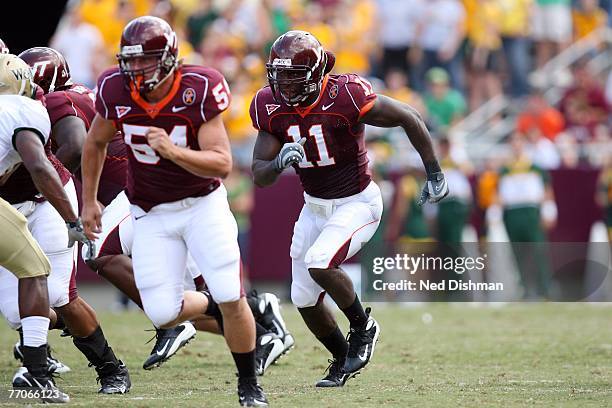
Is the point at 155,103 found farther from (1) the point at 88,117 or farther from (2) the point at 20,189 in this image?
(1) the point at 88,117

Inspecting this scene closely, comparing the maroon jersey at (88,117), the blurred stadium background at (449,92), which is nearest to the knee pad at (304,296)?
the maroon jersey at (88,117)

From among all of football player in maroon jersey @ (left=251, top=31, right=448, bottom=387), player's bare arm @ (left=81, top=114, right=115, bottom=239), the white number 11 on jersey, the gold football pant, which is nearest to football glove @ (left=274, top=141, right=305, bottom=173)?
football player in maroon jersey @ (left=251, top=31, right=448, bottom=387)

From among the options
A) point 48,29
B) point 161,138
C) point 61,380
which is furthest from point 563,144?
point 161,138

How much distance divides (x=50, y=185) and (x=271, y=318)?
89.6 inches

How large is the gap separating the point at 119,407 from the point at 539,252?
7.37 metres

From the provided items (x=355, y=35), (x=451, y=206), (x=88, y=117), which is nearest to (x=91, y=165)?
(x=88, y=117)

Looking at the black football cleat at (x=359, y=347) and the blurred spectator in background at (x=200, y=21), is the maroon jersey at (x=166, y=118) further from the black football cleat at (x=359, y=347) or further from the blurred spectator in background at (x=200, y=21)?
the blurred spectator in background at (x=200, y=21)

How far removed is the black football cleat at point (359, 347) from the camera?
5895 millimetres

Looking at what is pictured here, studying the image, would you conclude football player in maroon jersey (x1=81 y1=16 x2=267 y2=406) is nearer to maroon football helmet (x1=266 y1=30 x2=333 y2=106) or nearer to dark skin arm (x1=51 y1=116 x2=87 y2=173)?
dark skin arm (x1=51 y1=116 x2=87 y2=173)

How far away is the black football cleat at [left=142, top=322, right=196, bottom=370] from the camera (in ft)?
20.5

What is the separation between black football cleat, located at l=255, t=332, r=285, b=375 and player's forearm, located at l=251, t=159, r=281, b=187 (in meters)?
1.30

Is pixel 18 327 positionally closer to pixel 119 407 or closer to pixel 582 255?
pixel 119 407

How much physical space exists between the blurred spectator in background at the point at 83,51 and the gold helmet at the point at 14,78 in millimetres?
7296

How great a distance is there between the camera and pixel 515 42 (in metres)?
15.0
